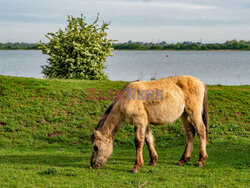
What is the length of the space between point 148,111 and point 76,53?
50.8ft

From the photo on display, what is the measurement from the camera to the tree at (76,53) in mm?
22719

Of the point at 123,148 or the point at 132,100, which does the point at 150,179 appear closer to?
the point at 132,100

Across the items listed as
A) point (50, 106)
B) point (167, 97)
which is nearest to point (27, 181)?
Result: point (167, 97)

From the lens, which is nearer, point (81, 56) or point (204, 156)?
point (204, 156)

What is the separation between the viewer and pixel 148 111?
8.70 meters

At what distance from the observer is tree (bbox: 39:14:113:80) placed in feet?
74.5

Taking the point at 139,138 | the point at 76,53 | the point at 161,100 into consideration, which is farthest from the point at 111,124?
the point at 76,53

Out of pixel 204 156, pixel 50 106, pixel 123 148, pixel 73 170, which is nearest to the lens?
pixel 73 170

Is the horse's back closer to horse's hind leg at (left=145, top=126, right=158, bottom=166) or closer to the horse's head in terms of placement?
horse's hind leg at (left=145, top=126, right=158, bottom=166)

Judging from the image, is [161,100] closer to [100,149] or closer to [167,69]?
[100,149]

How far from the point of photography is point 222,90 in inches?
708

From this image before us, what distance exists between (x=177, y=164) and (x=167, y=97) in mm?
2167

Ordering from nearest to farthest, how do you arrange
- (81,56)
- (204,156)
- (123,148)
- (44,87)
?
1. (204,156)
2. (123,148)
3. (44,87)
4. (81,56)

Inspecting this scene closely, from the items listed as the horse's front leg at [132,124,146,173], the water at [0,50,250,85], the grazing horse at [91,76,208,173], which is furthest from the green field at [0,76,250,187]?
the water at [0,50,250,85]
